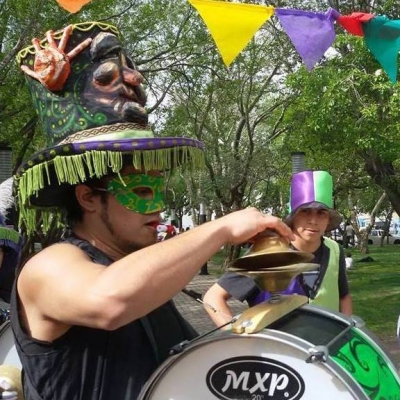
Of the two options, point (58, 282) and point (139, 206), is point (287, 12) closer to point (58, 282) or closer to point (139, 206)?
point (139, 206)

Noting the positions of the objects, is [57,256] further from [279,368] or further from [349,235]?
[349,235]

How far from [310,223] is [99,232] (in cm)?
194

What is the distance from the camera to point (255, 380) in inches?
61.9

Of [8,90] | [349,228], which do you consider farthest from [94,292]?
[349,228]

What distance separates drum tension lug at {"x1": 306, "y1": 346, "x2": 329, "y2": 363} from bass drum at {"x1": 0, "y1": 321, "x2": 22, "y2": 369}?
1.79 m

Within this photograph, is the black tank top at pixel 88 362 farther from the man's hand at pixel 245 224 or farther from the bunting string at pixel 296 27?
the bunting string at pixel 296 27

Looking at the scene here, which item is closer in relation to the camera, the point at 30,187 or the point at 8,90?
the point at 30,187

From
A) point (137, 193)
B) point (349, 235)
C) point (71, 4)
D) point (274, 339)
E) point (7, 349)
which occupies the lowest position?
point (349, 235)

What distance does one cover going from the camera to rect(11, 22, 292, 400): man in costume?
146 centimetres

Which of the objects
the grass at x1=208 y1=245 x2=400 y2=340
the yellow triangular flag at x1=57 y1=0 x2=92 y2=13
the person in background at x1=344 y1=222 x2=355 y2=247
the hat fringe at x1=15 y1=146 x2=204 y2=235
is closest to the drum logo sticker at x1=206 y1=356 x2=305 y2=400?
the hat fringe at x1=15 y1=146 x2=204 y2=235

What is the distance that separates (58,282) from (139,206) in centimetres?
39

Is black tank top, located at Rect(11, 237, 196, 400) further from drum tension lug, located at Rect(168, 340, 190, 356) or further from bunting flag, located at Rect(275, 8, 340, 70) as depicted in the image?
bunting flag, located at Rect(275, 8, 340, 70)

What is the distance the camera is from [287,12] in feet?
11.8

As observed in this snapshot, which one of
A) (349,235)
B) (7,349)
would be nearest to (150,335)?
(7,349)
